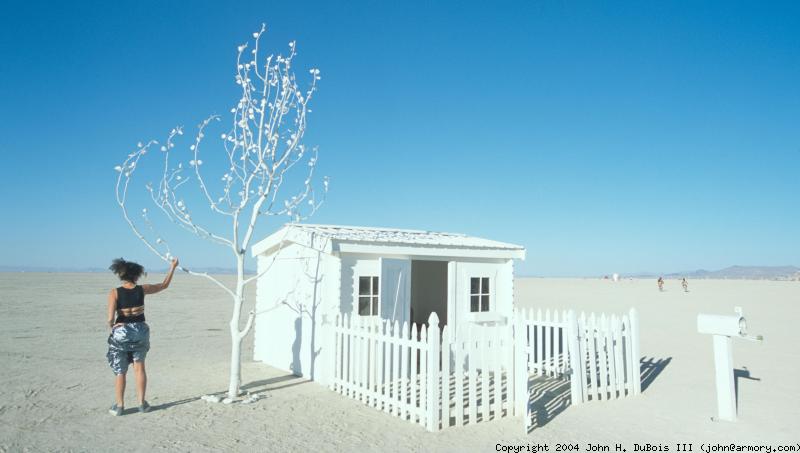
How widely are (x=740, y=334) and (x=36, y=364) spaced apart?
12401 mm

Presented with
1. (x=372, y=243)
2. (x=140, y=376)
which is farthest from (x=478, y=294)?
(x=140, y=376)

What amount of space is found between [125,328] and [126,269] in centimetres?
77

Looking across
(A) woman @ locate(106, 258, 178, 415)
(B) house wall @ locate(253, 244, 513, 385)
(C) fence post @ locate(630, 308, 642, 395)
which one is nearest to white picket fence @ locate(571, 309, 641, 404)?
(C) fence post @ locate(630, 308, 642, 395)

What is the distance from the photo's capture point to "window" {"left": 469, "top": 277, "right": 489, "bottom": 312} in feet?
35.2

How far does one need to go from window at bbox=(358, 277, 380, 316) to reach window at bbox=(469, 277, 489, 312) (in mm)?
2088

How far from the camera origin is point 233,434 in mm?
6586

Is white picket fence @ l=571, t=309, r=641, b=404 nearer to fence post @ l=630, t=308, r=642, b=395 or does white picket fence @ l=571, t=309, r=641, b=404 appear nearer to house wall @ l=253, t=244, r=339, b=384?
fence post @ l=630, t=308, r=642, b=395

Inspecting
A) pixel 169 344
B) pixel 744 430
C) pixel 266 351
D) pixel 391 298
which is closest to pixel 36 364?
pixel 169 344

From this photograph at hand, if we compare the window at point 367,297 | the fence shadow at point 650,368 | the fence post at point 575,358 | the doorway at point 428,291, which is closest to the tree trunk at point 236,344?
the window at point 367,297

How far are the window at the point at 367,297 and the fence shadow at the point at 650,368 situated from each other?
492 cm

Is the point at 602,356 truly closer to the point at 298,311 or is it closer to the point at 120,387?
the point at 298,311

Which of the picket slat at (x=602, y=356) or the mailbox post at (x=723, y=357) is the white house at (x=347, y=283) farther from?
the mailbox post at (x=723, y=357)

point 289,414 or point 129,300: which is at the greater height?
point 129,300

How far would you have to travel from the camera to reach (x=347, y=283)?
929 centimetres
